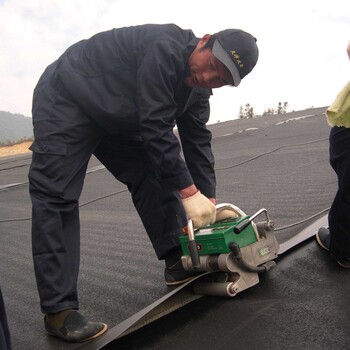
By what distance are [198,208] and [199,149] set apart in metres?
0.40

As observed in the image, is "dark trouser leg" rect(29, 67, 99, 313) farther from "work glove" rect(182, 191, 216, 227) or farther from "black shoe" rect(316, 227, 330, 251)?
"black shoe" rect(316, 227, 330, 251)

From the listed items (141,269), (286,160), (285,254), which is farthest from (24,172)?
(285,254)

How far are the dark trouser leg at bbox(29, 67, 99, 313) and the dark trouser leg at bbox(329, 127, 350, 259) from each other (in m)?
0.81

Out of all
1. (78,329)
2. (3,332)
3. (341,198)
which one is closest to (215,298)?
(78,329)

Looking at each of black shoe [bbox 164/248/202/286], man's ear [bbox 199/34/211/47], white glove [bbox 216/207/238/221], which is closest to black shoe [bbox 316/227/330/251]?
white glove [bbox 216/207/238/221]

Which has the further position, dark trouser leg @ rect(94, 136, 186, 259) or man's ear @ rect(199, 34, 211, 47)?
dark trouser leg @ rect(94, 136, 186, 259)

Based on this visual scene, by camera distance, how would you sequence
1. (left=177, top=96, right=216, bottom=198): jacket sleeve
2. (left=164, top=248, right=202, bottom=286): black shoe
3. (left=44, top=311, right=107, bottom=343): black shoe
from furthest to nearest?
(left=177, top=96, right=216, bottom=198): jacket sleeve
(left=164, top=248, right=202, bottom=286): black shoe
(left=44, top=311, right=107, bottom=343): black shoe

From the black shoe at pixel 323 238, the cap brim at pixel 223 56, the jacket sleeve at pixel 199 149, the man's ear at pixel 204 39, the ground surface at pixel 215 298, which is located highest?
the man's ear at pixel 204 39

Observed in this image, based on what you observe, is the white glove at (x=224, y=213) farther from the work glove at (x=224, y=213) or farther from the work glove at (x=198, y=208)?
the work glove at (x=198, y=208)

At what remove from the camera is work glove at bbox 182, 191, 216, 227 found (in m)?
Result: 1.30

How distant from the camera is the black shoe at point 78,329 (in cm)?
121

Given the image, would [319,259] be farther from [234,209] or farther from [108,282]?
[108,282]

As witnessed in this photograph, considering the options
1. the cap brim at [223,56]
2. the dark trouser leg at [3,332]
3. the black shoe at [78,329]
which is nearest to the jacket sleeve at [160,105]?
the cap brim at [223,56]

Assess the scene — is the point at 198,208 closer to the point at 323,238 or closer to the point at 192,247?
the point at 192,247
